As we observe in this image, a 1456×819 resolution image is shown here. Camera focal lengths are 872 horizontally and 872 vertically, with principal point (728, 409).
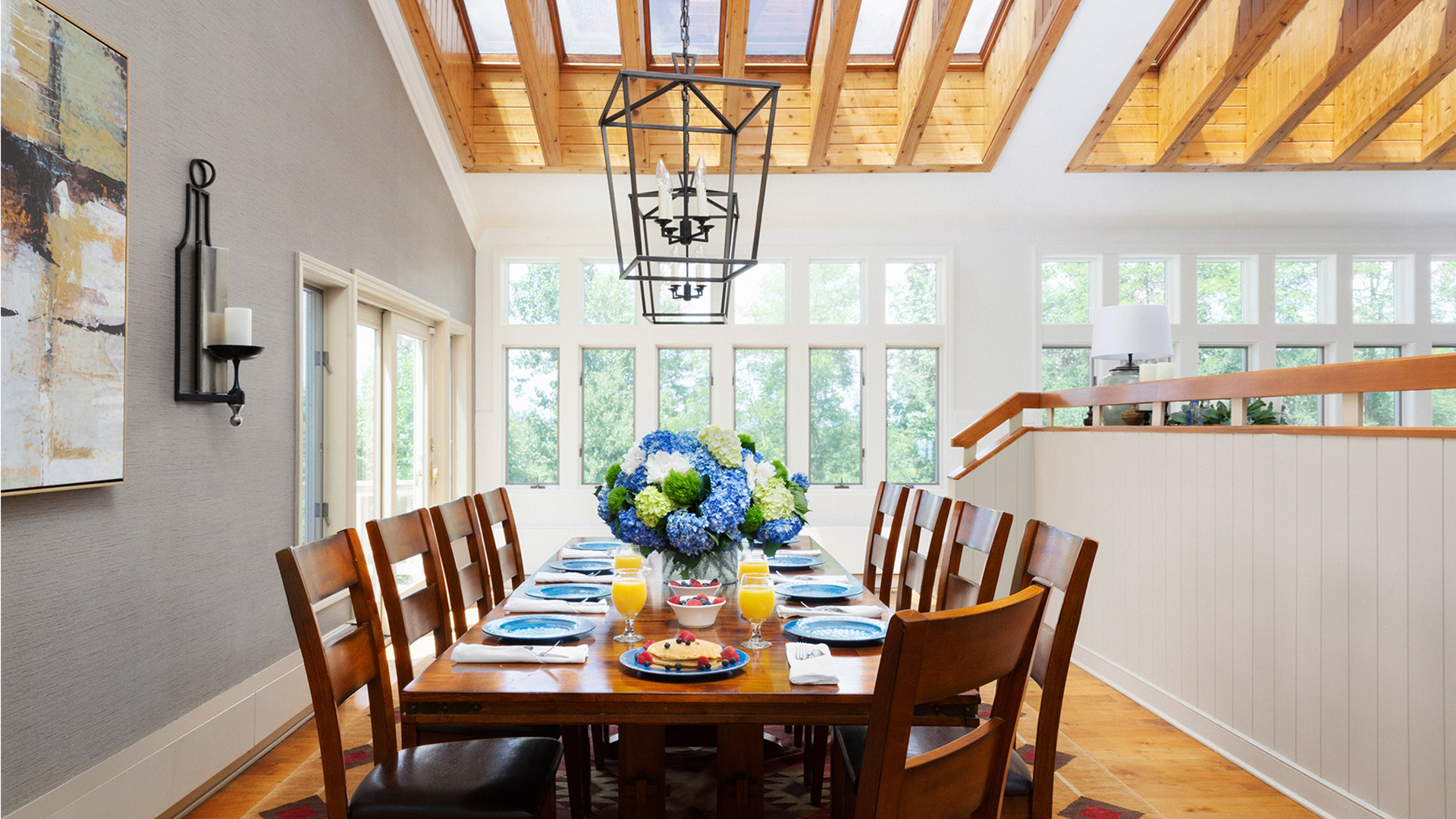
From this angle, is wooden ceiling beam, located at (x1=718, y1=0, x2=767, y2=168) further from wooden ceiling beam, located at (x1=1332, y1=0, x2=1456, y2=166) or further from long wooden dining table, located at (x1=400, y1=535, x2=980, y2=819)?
wooden ceiling beam, located at (x1=1332, y1=0, x2=1456, y2=166)

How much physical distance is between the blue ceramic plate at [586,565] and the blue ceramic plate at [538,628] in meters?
0.69

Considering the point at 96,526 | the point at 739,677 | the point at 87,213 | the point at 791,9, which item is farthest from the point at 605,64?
the point at 739,677

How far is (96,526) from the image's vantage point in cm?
230

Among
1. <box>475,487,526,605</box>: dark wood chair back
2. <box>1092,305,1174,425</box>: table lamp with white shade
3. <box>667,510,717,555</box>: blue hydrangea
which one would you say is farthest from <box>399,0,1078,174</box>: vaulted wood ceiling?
<box>667,510,717,555</box>: blue hydrangea

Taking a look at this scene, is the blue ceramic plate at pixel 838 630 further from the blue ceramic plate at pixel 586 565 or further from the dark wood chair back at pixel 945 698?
the blue ceramic plate at pixel 586 565

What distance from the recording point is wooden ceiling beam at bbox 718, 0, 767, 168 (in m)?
4.35

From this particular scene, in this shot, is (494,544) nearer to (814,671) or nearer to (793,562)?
(793,562)

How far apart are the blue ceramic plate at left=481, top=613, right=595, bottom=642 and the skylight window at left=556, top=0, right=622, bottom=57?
3.63m

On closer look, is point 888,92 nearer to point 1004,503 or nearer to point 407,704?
point 1004,503

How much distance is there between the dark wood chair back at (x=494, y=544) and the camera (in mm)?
2891

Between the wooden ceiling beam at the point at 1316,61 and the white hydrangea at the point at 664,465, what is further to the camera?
the wooden ceiling beam at the point at 1316,61

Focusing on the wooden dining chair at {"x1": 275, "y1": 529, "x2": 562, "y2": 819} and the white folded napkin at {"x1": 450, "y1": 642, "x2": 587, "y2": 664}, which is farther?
the white folded napkin at {"x1": 450, "y1": 642, "x2": 587, "y2": 664}

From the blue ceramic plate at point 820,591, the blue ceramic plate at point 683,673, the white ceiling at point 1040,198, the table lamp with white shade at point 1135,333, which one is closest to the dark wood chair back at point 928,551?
the blue ceramic plate at point 820,591

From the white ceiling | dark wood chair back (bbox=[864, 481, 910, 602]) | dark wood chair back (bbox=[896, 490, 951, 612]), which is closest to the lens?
dark wood chair back (bbox=[896, 490, 951, 612])
